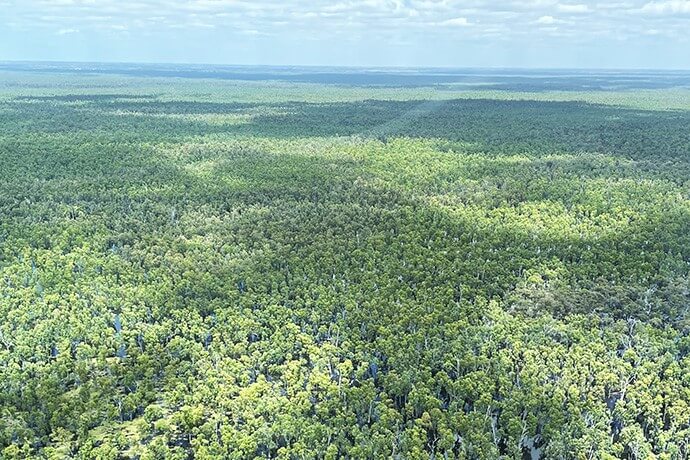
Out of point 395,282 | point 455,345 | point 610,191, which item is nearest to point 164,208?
point 395,282

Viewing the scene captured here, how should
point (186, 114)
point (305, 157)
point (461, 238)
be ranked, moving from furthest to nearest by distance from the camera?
point (186, 114), point (305, 157), point (461, 238)

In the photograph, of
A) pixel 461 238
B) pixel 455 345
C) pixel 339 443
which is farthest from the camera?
pixel 461 238

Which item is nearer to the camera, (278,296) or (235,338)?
(235,338)

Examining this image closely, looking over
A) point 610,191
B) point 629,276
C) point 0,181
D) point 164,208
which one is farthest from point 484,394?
point 0,181

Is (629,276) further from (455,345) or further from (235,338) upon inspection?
(235,338)

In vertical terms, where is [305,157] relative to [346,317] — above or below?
above

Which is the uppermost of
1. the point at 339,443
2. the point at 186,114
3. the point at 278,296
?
the point at 186,114
